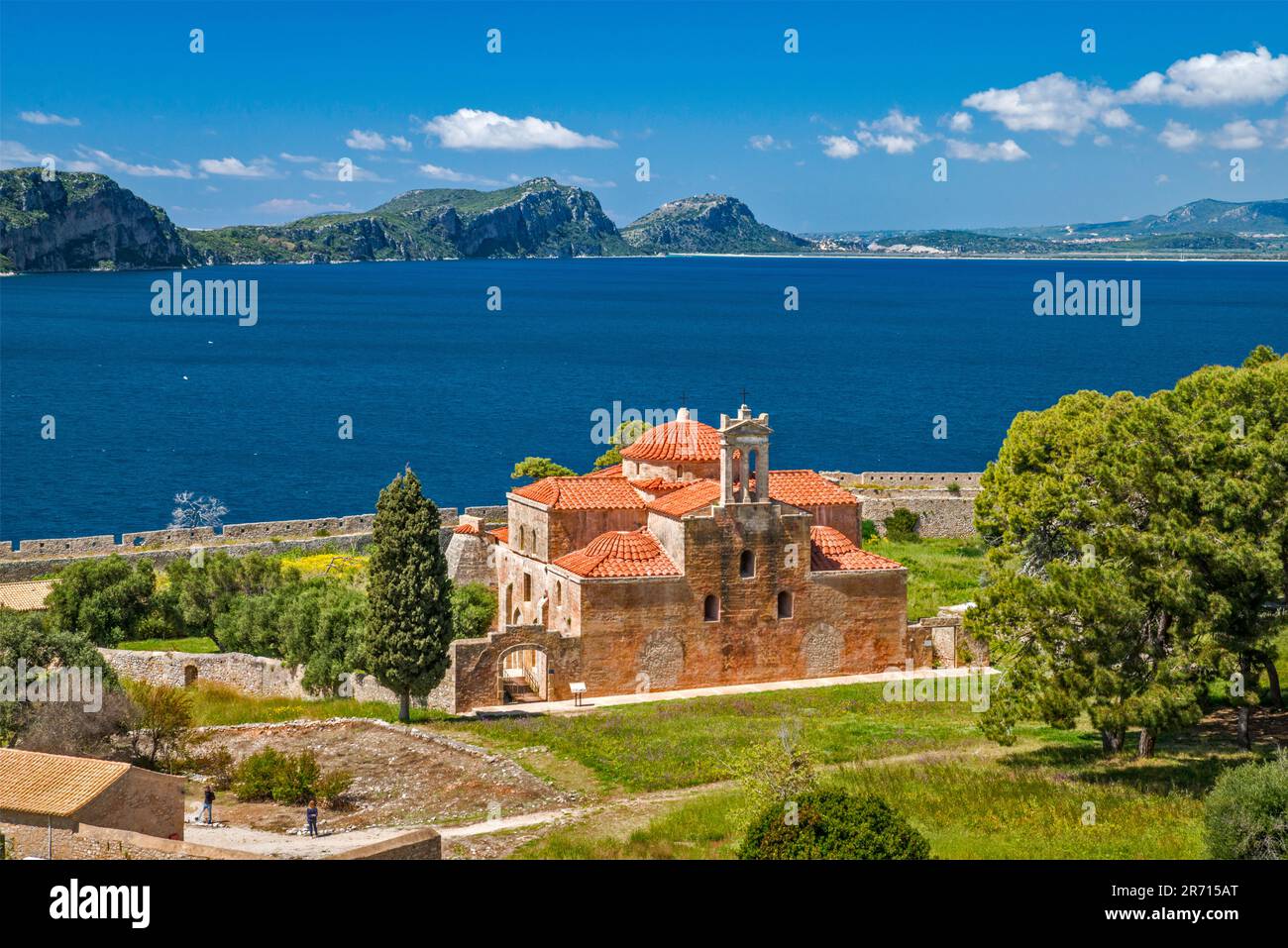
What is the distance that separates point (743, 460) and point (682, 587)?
416cm

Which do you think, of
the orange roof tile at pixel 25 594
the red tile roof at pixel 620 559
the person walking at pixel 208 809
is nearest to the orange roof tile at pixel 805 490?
the red tile roof at pixel 620 559

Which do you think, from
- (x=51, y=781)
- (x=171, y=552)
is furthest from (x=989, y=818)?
(x=171, y=552)

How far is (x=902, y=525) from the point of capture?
67875 millimetres

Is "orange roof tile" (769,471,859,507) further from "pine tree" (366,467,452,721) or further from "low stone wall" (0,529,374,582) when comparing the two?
"low stone wall" (0,529,374,582)

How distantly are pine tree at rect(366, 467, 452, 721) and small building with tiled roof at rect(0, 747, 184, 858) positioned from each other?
9942 mm

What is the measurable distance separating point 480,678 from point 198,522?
46.2 meters

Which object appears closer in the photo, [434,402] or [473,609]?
[473,609]

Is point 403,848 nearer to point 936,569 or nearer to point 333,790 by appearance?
point 333,790

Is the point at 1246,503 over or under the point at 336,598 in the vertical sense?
over

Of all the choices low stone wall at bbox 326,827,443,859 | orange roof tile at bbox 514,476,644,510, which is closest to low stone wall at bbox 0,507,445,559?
orange roof tile at bbox 514,476,644,510

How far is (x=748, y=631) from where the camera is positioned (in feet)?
145
